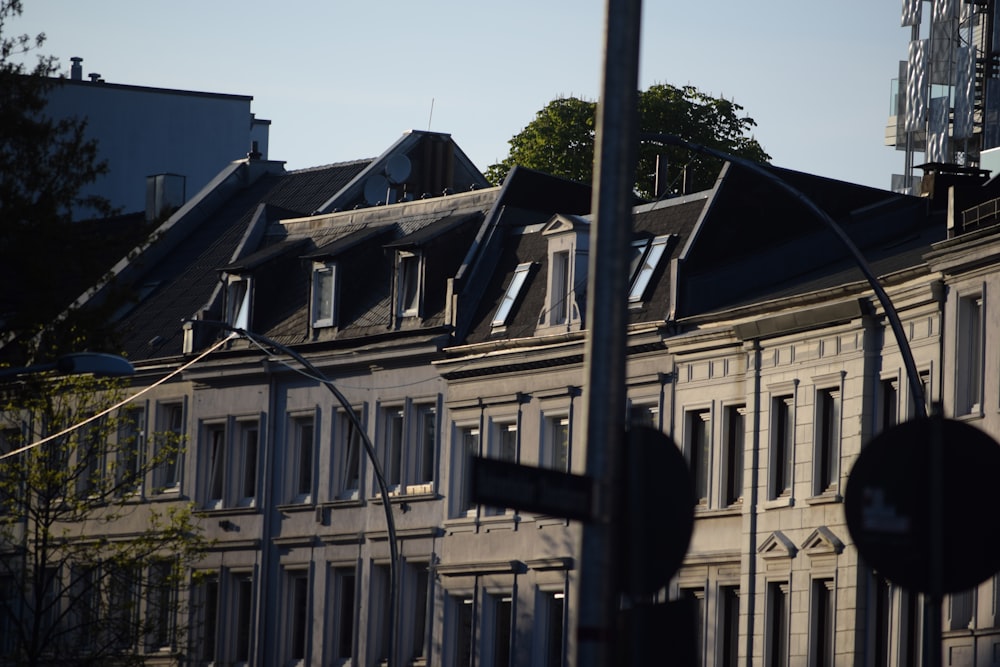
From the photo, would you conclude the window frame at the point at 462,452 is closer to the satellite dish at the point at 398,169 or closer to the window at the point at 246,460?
the window at the point at 246,460

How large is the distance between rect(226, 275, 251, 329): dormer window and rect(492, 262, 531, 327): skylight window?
8413 millimetres

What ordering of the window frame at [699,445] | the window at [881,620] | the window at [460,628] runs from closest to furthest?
the window at [881,620] → the window frame at [699,445] → the window at [460,628]

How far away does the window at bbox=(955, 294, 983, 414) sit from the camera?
3244cm

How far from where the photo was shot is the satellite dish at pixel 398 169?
54875 mm

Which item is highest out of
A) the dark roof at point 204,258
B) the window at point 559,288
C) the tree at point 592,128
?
the tree at point 592,128

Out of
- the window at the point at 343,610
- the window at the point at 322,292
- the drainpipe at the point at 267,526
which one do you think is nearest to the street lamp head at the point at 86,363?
the window at the point at 343,610

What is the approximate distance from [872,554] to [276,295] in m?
42.3

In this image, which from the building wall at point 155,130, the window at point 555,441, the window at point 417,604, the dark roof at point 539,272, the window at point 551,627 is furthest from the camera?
the building wall at point 155,130

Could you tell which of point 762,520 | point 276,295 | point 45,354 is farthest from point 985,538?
point 276,295

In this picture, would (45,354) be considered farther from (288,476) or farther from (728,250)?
(288,476)

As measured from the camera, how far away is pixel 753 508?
3816 cm

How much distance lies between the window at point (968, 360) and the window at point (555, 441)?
12.2 m

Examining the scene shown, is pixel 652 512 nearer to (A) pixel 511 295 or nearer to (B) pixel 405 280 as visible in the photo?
(A) pixel 511 295

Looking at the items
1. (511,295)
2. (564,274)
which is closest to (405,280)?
(511,295)
